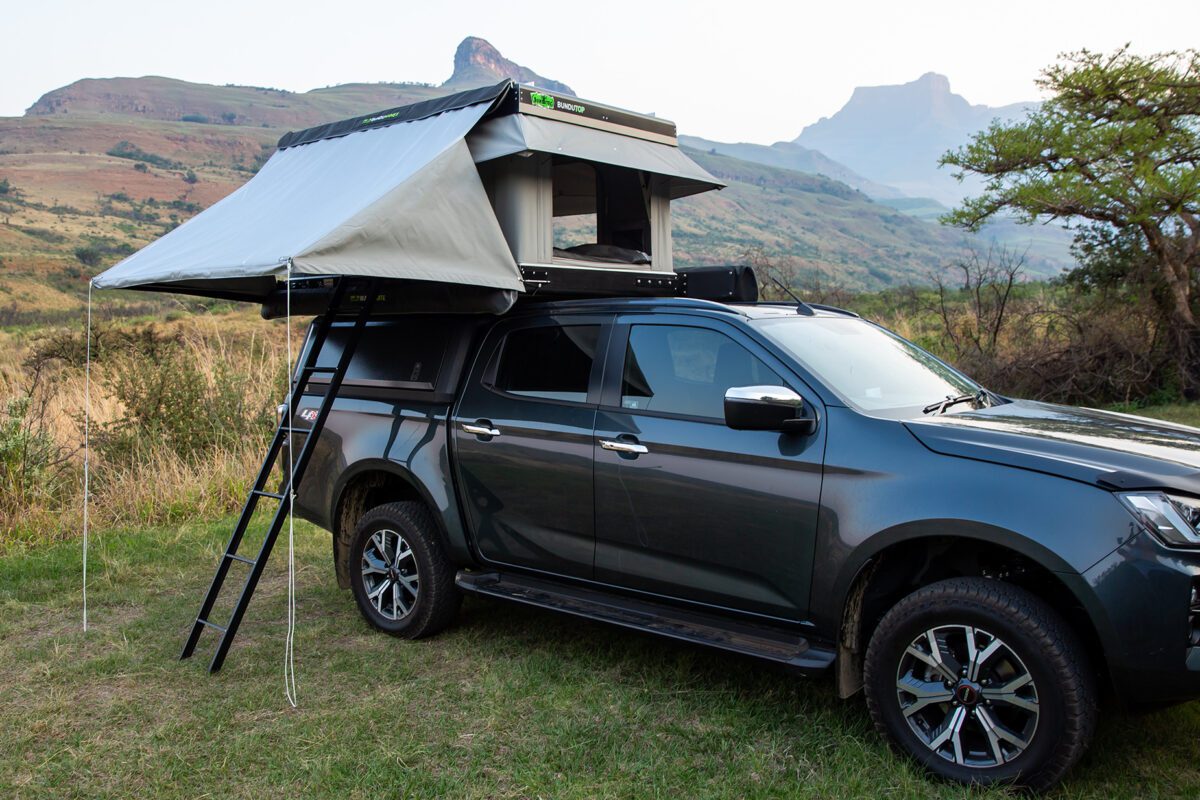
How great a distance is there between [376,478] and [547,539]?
1.47 metres

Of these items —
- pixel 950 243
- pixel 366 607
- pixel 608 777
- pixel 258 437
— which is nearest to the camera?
pixel 608 777

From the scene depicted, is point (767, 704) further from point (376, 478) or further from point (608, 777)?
point (376, 478)

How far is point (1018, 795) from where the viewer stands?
11.2 ft

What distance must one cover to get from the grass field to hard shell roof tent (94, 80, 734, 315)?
1.95 metres

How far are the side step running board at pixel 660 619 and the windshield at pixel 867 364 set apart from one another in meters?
1.04

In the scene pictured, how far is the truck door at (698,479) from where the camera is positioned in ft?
13.0

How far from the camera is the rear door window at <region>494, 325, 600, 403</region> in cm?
487

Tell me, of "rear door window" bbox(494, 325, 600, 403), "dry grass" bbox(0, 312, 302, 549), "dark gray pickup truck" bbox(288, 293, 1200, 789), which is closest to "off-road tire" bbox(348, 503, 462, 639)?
"dark gray pickup truck" bbox(288, 293, 1200, 789)

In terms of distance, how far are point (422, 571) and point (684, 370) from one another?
1.96 metres

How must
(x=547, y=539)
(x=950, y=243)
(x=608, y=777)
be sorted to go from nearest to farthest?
(x=608, y=777), (x=547, y=539), (x=950, y=243)

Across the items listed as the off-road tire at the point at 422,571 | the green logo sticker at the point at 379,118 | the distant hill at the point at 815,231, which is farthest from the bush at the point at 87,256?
the off-road tire at the point at 422,571

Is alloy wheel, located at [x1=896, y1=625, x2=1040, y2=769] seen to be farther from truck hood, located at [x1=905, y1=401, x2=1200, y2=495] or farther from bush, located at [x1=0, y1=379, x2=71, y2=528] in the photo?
bush, located at [x1=0, y1=379, x2=71, y2=528]

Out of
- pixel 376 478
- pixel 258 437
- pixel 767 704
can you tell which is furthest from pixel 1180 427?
pixel 258 437

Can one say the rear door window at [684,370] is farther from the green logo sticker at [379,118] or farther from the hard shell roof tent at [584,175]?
the green logo sticker at [379,118]
